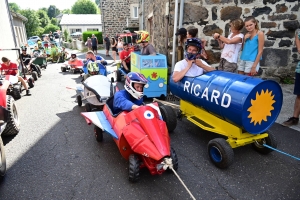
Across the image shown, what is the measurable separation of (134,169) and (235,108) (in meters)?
1.56

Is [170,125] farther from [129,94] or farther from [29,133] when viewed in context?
[29,133]

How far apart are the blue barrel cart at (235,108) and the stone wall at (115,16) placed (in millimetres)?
22849

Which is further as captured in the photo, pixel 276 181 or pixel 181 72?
pixel 181 72

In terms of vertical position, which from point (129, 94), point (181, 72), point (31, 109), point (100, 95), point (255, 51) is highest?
point (255, 51)

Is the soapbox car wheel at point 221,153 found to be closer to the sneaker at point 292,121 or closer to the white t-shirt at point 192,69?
the white t-shirt at point 192,69

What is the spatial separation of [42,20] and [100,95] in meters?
71.3

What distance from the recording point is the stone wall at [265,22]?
5.86 meters

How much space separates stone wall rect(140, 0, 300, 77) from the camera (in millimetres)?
5855

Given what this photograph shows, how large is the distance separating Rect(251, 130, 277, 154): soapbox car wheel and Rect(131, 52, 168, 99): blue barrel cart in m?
3.13

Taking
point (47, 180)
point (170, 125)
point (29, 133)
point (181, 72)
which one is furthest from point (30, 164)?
point (181, 72)

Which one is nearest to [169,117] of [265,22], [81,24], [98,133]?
[98,133]

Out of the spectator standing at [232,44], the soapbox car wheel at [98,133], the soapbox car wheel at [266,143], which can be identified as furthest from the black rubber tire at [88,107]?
the soapbox car wheel at [266,143]

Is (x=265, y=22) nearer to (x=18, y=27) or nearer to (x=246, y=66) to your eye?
(x=246, y=66)

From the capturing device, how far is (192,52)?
3.69m
